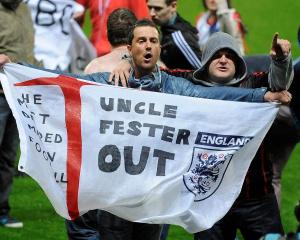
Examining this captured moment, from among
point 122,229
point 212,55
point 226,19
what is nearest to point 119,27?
point 212,55

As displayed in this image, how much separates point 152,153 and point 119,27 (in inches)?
53.3

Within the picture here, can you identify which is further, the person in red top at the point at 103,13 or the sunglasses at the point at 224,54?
the person in red top at the point at 103,13

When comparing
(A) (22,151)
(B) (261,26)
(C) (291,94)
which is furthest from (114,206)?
(B) (261,26)

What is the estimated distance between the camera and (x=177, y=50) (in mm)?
9242

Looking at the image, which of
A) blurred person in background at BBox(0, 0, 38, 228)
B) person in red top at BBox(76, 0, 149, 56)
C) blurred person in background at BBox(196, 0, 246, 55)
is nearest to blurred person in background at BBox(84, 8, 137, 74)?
blurred person in background at BBox(0, 0, 38, 228)

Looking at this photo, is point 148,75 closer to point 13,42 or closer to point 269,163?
point 269,163

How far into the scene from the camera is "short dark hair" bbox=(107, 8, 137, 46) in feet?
25.9

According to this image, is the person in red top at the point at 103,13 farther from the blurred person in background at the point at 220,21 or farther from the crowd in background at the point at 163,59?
the blurred person in background at the point at 220,21

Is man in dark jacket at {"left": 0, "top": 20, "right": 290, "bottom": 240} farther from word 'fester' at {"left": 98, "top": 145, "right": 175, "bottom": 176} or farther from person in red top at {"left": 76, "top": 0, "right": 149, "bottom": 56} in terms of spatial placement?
person in red top at {"left": 76, "top": 0, "right": 149, "bottom": 56}

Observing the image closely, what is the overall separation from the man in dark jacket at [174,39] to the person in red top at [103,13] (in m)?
1.17

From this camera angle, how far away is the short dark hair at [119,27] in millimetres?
7902

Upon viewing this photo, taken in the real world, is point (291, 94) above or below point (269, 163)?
above

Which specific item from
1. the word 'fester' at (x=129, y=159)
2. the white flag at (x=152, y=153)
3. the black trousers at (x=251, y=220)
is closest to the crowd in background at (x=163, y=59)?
the black trousers at (x=251, y=220)

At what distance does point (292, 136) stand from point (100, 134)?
271 cm
